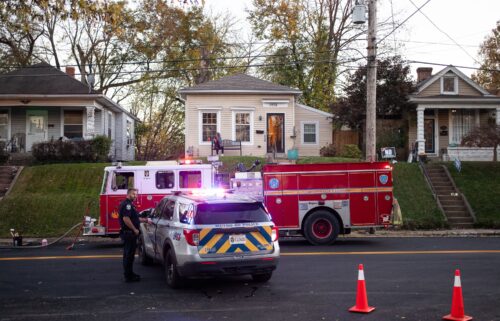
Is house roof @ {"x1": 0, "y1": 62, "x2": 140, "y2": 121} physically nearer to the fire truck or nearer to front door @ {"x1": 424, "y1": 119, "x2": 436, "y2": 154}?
the fire truck

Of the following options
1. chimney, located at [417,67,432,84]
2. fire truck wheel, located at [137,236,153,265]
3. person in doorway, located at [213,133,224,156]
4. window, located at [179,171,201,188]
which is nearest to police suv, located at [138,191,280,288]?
fire truck wheel, located at [137,236,153,265]

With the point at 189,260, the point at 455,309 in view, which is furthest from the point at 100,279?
the point at 455,309

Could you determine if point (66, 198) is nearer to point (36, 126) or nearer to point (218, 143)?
point (218, 143)

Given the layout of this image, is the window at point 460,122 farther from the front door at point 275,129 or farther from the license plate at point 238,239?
the license plate at point 238,239

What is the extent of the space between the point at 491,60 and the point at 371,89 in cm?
3590

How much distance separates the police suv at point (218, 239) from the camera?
32.4 ft

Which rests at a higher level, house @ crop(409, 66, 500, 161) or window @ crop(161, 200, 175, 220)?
house @ crop(409, 66, 500, 161)

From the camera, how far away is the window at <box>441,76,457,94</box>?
3466 centimetres

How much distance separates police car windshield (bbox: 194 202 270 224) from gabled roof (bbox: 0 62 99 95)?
78.1 ft

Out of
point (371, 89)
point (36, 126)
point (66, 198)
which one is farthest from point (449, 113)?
point (36, 126)

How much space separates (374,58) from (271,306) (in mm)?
14372

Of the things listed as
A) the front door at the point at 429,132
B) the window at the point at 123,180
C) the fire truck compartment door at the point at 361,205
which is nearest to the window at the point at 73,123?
the window at the point at 123,180

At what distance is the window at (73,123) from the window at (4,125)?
3257 millimetres

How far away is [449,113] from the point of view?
115 feet
